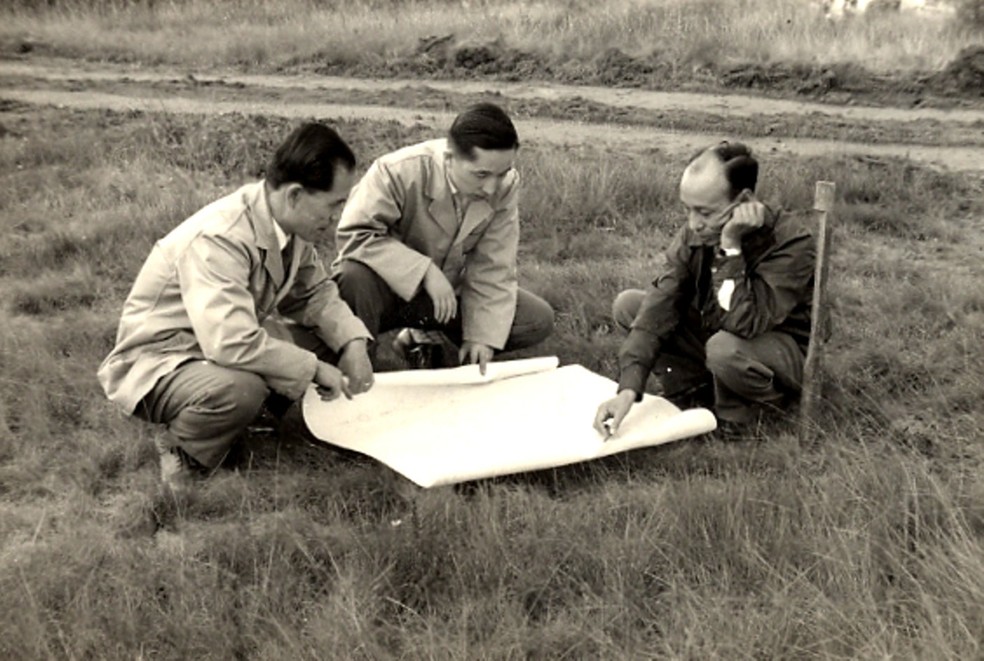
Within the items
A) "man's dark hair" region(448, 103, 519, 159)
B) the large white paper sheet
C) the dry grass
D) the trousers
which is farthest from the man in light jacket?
the dry grass

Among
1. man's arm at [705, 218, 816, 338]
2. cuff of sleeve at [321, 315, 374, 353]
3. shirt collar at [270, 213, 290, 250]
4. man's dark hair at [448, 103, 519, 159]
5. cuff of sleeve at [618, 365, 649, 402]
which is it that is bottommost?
cuff of sleeve at [618, 365, 649, 402]

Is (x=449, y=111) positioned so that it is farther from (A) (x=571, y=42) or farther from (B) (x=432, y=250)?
(B) (x=432, y=250)

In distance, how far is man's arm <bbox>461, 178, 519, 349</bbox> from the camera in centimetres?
495

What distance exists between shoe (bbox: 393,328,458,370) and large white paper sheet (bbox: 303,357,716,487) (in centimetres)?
48

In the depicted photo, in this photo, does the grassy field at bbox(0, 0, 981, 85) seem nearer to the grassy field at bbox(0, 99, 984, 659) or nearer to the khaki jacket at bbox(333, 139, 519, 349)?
the grassy field at bbox(0, 99, 984, 659)

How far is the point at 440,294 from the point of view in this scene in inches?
188

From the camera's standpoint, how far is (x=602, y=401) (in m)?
4.56

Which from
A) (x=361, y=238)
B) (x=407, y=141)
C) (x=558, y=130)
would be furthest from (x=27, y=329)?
(x=558, y=130)

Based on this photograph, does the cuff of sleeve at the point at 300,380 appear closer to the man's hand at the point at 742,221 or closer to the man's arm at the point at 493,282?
the man's arm at the point at 493,282

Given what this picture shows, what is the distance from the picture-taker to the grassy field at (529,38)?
498 inches

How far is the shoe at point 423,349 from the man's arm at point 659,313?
97 centimetres

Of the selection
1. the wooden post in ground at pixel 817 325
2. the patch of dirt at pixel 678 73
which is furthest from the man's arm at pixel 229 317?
the patch of dirt at pixel 678 73

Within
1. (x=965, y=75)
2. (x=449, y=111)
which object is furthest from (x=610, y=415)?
(x=965, y=75)

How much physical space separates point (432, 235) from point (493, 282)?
31 centimetres
